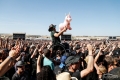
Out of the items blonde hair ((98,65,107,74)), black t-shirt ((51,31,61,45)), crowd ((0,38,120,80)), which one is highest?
black t-shirt ((51,31,61,45))

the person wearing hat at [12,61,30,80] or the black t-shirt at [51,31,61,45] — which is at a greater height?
the black t-shirt at [51,31,61,45]

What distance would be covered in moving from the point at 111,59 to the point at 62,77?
75.9 inches

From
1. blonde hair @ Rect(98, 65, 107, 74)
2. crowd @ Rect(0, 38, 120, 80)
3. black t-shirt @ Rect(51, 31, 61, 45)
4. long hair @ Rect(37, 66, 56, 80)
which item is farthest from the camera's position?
black t-shirt @ Rect(51, 31, 61, 45)

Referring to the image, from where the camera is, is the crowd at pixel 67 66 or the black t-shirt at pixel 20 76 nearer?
the crowd at pixel 67 66

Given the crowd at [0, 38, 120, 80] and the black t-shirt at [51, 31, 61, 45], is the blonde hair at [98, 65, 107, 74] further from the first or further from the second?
the black t-shirt at [51, 31, 61, 45]

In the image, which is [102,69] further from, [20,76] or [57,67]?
[20,76]

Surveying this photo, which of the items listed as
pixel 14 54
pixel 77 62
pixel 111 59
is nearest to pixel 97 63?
pixel 111 59

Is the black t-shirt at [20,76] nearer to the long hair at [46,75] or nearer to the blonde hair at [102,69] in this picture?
the blonde hair at [102,69]

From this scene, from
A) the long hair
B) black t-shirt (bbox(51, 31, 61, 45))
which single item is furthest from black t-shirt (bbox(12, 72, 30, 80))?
black t-shirt (bbox(51, 31, 61, 45))

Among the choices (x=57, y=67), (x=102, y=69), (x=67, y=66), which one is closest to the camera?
(x=67, y=66)

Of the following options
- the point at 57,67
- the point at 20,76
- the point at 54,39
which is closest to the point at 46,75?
the point at 20,76

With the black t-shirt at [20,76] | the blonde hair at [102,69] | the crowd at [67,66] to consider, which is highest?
the crowd at [67,66]

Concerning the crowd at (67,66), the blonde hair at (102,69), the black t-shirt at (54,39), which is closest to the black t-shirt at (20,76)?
the crowd at (67,66)

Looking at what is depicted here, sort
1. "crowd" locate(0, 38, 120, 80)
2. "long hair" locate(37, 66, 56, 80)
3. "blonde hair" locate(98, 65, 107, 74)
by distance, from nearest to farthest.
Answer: "long hair" locate(37, 66, 56, 80) < "crowd" locate(0, 38, 120, 80) < "blonde hair" locate(98, 65, 107, 74)
